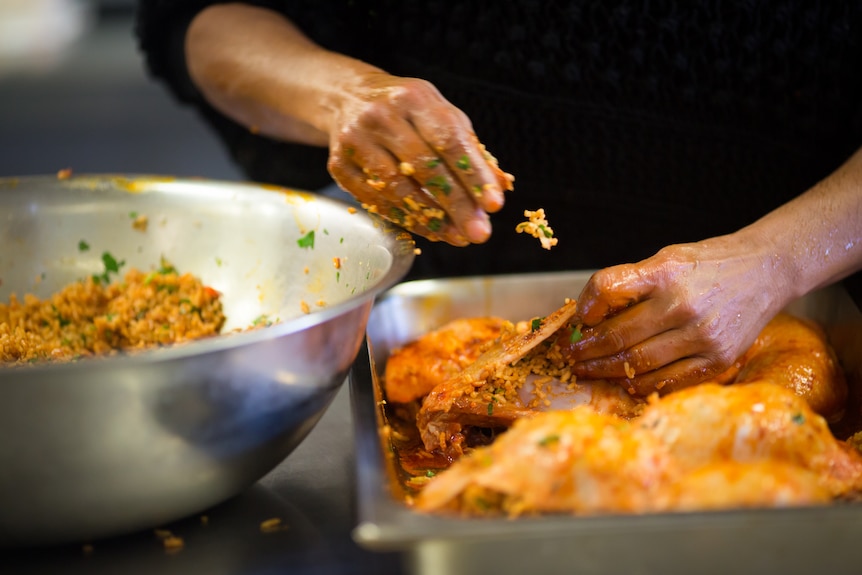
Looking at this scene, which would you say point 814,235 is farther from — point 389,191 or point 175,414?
point 175,414

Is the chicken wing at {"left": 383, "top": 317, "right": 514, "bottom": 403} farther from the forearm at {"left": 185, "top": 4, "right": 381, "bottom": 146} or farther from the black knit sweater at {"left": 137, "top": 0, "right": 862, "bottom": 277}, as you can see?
the forearm at {"left": 185, "top": 4, "right": 381, "bottom": 146}

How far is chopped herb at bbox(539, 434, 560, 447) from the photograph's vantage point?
39.7 inches

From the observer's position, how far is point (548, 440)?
3.32 ft

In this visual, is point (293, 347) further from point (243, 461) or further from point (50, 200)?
point (50, 200)

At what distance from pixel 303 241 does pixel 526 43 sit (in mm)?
704

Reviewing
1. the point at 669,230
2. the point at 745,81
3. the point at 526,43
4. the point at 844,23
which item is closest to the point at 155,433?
the point at 669,230

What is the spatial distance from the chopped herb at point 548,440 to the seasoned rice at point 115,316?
2.85 ft

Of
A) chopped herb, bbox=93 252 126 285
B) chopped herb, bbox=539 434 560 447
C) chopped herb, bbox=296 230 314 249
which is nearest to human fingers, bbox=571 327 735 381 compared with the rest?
chopped herb, bbox=539 434 560 447

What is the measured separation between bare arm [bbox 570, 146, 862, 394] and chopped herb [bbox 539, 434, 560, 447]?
0.42m

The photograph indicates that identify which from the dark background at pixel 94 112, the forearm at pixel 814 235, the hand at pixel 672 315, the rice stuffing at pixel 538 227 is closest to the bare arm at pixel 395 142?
the rice stuffing at pixel 538 227

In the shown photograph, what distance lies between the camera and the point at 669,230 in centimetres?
176

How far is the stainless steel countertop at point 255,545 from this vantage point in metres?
1.10

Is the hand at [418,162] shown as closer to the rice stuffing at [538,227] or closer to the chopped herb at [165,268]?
the rice stuffing at [538,227]

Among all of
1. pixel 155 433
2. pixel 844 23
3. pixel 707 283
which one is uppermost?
pixel 844 23
